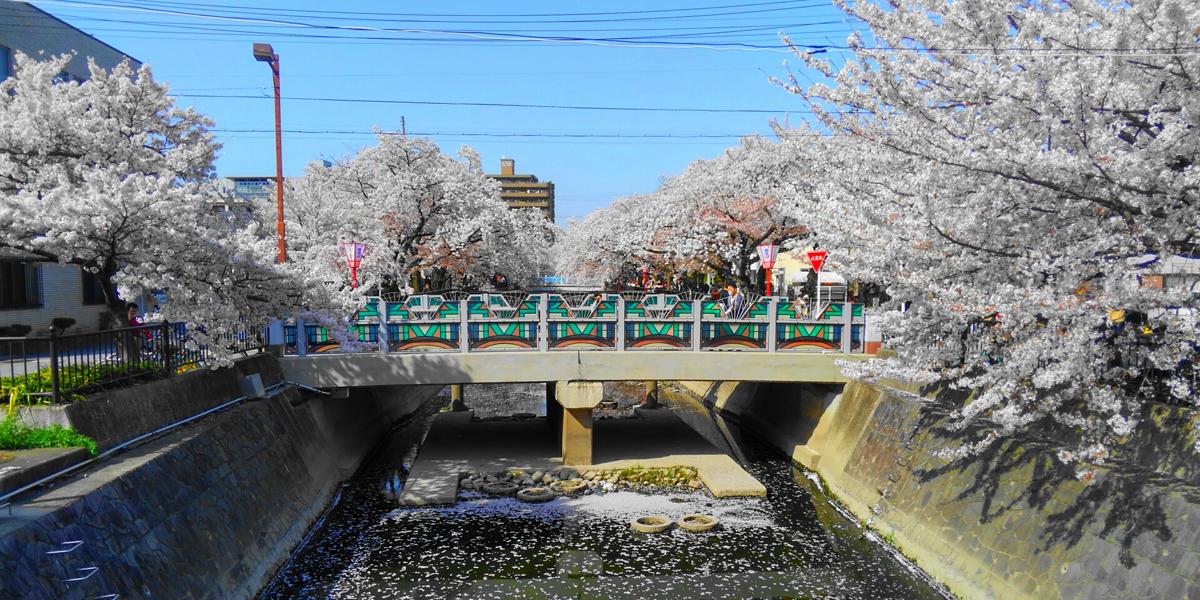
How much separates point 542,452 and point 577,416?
2.21 metres

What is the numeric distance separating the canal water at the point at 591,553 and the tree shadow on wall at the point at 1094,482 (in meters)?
2.11

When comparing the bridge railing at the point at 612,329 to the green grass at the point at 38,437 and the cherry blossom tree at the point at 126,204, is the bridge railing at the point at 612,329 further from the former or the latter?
the green grass at the point at 38,437

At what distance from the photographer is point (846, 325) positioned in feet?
63.4

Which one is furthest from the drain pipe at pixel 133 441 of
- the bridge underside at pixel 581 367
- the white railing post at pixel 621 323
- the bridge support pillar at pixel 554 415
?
the white railing post at pixel 621 323

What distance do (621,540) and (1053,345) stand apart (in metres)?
8.74

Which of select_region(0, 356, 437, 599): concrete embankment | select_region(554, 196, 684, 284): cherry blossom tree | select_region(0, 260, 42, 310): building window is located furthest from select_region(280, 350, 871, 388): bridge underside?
select_region(554, 196, 684, 284): cherry blossom tree

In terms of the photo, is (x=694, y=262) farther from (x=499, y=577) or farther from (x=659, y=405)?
(x=499, y=577)

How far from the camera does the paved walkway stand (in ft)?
57.4

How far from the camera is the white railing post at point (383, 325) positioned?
18.5 metres

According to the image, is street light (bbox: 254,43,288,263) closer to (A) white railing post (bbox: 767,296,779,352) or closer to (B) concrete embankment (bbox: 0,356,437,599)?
(B) concrete embankment (bbox: 0,356,437,599)

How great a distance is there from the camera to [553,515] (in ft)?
52.3

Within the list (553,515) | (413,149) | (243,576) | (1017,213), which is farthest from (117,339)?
(413,149)

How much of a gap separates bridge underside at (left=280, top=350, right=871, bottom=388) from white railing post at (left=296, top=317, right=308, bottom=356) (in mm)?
406

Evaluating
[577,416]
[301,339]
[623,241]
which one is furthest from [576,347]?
[623,241]
